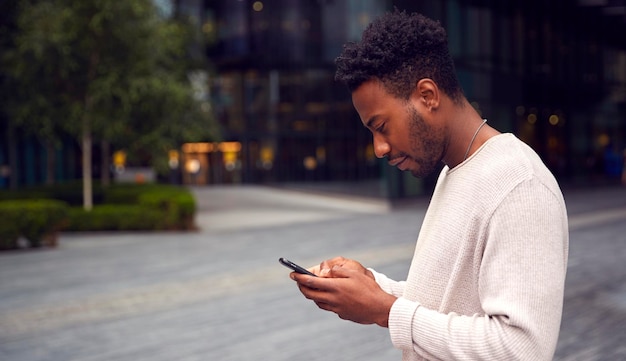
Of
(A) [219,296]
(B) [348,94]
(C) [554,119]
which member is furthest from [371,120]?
(B) [348,94]

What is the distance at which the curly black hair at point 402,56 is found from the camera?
64.0 inches

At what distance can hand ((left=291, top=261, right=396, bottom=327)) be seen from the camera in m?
1.65

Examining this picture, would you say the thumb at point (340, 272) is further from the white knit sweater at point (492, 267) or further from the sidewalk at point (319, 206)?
the sidewalk at point (319, 206)

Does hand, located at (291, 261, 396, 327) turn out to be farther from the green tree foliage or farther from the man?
the green tree foliage

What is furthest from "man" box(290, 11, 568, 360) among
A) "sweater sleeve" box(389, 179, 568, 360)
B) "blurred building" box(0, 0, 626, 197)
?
"blurred building" box(0, 0, 626, 197)

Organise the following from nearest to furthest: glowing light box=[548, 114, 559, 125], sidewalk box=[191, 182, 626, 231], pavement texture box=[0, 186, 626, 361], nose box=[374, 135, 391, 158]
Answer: nose box=[374, 135, 391, 158], pavement texture box=[0, 186, 626, 361], sidewalk box=[191, 182, 626, 231], glowing light box=[548, 114, 559, 125]

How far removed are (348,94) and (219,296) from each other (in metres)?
28.4

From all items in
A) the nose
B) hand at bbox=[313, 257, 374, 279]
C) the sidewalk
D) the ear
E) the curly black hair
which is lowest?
the sidewalk

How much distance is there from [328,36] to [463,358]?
39170 mm

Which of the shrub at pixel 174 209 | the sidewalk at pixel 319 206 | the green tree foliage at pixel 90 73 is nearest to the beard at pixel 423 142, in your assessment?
the sidewalk at pixel 319 206

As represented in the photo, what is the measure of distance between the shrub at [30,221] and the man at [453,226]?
12.6m

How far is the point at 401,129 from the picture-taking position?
1.68 metres

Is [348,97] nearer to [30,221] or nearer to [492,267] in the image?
[30,221]

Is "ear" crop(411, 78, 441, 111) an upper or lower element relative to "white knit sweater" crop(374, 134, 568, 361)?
upper
